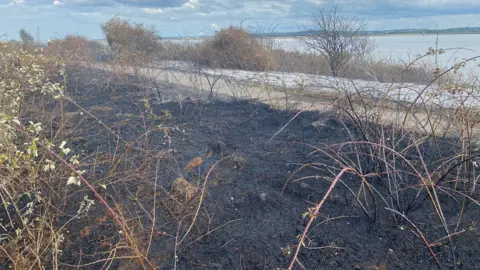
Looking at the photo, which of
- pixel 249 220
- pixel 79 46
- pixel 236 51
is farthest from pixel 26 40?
pixel 249 220

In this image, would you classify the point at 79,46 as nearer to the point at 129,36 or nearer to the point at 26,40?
the point at 26,40

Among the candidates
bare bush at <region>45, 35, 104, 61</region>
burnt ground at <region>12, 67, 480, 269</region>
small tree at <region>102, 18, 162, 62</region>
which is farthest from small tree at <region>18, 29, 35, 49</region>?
burnt ground at <region>12, 67, 480, 269</region>

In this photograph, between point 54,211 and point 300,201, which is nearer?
point 54,211

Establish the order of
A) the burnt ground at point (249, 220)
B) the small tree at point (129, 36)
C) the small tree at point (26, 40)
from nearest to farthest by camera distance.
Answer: the burnt ground at point (249, 220) → the small tree at point (26, 40) → the small tree at point (129, 36)

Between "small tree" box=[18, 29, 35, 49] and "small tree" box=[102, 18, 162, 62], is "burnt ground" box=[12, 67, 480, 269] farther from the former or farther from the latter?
"small tree" box=[102, 18, 162, 62]

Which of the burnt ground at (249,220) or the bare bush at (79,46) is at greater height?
the bare bush at (79,46)

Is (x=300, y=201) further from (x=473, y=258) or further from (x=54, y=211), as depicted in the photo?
(x=54, y=211)

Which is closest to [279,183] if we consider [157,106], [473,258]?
[473,258]

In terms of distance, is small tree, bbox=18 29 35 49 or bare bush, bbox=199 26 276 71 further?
bare bush, bbox=199 26 276 71

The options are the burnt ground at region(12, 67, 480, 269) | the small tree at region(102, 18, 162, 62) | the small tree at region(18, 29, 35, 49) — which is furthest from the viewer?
the small tree at region(102, 18, 162, 62)

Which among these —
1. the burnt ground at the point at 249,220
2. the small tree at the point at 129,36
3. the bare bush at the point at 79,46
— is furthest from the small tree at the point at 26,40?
A: the burnt ground at the point at 249,220

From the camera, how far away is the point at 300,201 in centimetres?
339

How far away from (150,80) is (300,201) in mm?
6593

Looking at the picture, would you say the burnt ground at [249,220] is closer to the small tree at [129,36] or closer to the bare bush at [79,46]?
the bare bush at [79,46]
